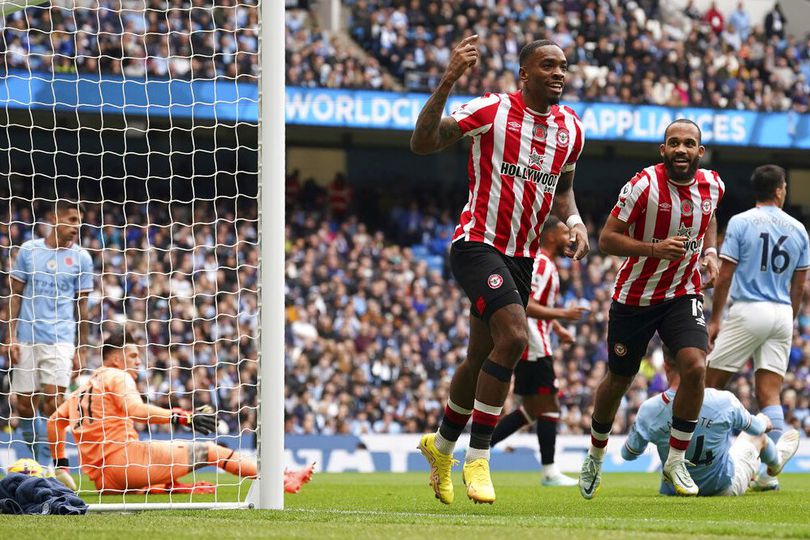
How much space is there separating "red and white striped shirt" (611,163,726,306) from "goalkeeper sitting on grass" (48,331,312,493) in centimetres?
268

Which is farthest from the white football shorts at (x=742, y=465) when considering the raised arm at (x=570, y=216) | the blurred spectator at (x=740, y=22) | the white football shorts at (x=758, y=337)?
the blurred spectator at (x=740, y=22)

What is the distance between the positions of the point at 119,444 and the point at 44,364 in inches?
49.3

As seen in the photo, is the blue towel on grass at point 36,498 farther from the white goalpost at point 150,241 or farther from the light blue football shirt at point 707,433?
the light blue football shirt at point 707,433

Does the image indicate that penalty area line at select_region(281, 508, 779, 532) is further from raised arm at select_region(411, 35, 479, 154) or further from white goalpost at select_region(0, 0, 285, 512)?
raised arm at select_region(411, 35, 479, 154)

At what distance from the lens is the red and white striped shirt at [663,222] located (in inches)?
277

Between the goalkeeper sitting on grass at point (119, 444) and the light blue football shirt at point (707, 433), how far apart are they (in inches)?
90.8

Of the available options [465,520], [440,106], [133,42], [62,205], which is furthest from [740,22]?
[465,520]

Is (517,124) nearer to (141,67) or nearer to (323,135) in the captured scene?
(141,67)

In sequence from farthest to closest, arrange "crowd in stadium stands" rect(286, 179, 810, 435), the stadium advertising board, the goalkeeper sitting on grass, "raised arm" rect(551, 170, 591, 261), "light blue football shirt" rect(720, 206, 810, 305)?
the stadium advertising board → "crowd in stadium stands" rect(286, 179, 810, 435) → "light blue football shirt" rect(720, 206, 810, 305) → the goalkeeper sitting on grass → "raised arm" rect(551, 170, 591, 261)

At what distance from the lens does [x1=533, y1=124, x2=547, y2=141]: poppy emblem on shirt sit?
6.39 m

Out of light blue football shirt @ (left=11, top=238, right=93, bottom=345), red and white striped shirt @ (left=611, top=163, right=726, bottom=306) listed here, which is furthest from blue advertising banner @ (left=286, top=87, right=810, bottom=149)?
red and white striped shirt @ (left=611, top=163, right=726, bottom=306)

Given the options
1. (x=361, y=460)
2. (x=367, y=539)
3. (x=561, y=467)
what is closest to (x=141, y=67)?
(x=361, y=460)

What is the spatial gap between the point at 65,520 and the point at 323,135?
64.0ft

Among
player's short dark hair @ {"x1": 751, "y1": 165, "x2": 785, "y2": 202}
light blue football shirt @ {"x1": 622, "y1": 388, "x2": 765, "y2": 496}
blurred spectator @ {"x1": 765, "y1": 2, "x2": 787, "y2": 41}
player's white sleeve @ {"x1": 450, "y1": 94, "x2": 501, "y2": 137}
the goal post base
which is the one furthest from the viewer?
blurred spectator @ {"x1": 765, "y1": 2, "x2": 787, "y2": 41}
